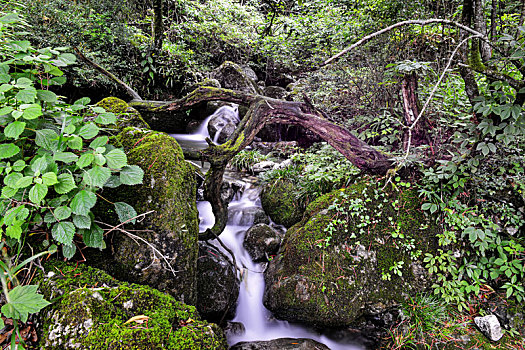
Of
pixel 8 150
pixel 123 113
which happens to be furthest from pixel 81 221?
pixel 123 113

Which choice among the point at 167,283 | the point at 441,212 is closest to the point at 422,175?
the point at 441,212

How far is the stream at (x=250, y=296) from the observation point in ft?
11.4

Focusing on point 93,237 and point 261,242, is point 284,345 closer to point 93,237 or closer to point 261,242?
point 261,242

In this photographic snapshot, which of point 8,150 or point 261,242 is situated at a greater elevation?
point 8,150

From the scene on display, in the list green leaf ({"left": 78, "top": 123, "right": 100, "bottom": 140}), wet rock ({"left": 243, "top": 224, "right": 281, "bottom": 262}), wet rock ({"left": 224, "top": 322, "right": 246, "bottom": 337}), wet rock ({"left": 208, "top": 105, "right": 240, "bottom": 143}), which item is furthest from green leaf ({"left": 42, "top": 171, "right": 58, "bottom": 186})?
wet rock ({"left": 208, "top": 105, "right": 240, "bottom": 143})

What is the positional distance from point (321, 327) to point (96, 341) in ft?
9.25

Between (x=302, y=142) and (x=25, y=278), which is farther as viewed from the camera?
(x=302, y=142)

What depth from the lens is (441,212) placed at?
3287 mm

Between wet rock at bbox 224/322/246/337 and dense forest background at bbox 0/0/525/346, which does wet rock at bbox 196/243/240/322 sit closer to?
wet rock at bbox 224/322/246/337

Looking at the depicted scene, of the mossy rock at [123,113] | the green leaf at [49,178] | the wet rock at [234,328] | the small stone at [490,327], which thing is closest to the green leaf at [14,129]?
the green leaf at [49,178]

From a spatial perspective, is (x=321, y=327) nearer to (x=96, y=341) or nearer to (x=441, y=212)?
(x=441, y=212)

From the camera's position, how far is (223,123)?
343 inches

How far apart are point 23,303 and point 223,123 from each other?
769cm

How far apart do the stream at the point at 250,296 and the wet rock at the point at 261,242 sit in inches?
4.0
